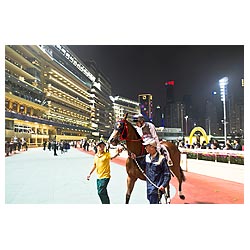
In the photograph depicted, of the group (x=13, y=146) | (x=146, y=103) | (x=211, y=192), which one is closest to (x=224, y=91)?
(x=146, y=103)

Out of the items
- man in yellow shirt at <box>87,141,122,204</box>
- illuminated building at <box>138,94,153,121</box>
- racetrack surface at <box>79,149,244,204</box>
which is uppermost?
illuminated building at <box>138,94,153,121</box>

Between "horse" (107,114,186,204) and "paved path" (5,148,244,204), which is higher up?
"horse" (107,114,186,204)

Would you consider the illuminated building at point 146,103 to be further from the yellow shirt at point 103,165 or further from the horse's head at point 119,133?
the yellow shirt at point 103,165

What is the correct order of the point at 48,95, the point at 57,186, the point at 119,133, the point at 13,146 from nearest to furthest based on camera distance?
the point at 119,133 < the point at 57,186 < the point at 13,146 < the point at 48,95

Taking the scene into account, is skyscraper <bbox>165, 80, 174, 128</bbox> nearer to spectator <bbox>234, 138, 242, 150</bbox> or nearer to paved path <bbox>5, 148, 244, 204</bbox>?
paved path <bbox>5, 148, 244, 204</bbox>

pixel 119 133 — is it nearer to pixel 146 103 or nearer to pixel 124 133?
pixel 124 133

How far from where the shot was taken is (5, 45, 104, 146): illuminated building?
353 inches

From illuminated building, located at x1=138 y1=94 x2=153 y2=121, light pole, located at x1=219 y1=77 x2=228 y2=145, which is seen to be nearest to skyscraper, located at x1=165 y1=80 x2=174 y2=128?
illuminated building, located at x1=138 y1=94 x2=153 y2=121

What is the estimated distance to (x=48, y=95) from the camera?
1897 cm

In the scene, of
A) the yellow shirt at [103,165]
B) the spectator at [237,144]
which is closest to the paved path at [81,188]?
the yellow shirt at [103,165]
